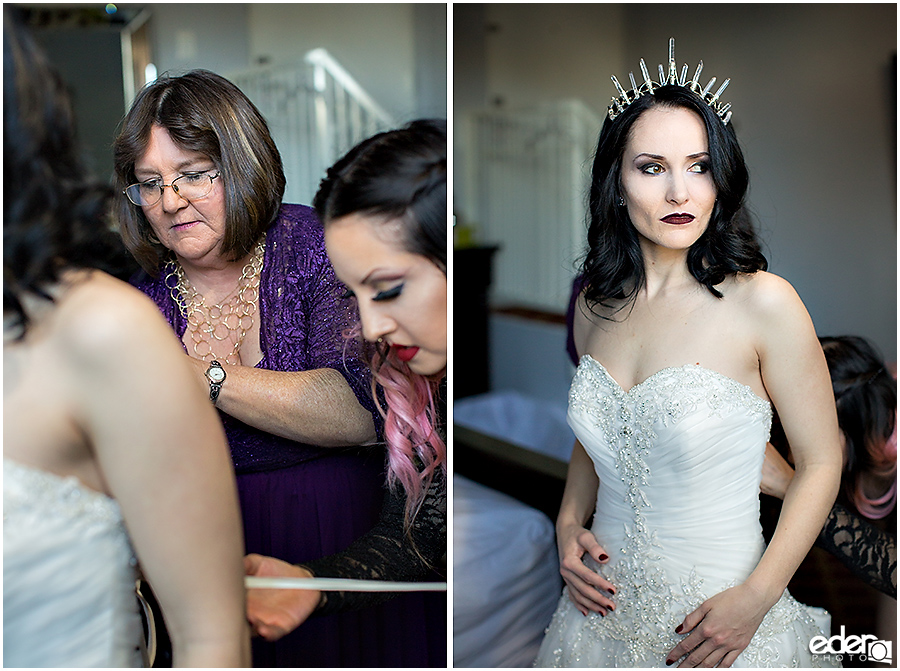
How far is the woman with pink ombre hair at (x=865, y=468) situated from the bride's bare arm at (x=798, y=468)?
15 centimetres

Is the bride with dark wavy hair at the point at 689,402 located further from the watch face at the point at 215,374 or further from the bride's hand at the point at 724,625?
the watch face at the point at 215,374

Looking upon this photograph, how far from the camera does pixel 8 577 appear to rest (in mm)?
1153

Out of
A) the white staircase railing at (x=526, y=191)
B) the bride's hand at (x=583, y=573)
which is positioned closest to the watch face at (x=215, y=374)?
the bride's hand at (x=583, y=573)

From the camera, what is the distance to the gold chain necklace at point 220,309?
1.19m

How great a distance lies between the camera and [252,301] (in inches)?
47.3

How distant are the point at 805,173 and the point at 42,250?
59.8 inches

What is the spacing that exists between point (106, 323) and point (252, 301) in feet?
0.88

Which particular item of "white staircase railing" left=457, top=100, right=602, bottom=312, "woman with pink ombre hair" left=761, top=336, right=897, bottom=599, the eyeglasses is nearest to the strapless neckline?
"woman with pink ombre hair" left=761, top=336, right=897, bottom=599

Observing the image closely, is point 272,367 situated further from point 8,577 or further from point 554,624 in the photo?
point 554,624

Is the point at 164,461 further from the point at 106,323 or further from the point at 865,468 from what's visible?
the point at 865,468

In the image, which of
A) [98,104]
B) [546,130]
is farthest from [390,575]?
[546,130]

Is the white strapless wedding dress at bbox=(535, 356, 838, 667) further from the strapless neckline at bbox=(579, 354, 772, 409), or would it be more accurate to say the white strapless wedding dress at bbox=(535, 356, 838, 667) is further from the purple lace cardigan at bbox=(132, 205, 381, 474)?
the purple lace cardigan at bbox=(132, 205, 381, 474)

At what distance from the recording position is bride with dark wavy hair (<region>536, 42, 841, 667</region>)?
4.13ft

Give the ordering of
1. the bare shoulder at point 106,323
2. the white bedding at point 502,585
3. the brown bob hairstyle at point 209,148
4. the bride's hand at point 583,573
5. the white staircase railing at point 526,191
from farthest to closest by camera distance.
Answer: the white staircase railing at point 526,191
the white bedding at point 502,585
the bride's hand at point 583,573
the brown bob hairstyle at point 209,148
the bare shoulder at point 106,323
